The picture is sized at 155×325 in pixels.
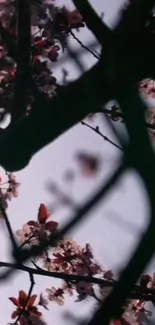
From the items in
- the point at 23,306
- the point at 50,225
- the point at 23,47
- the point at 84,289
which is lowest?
the point at 84,289

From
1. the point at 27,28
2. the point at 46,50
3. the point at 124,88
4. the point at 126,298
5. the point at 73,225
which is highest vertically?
the point at 46,50

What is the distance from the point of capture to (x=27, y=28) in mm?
2730

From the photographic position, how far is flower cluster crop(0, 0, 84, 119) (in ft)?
11.8

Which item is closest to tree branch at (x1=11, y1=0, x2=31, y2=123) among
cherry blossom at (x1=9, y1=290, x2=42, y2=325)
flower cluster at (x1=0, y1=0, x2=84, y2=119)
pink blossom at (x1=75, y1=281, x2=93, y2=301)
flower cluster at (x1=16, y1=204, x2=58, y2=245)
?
flower cluster at (x1=0, y1=0, x2=84, y2=119)

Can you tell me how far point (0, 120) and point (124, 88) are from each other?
51.9 inches

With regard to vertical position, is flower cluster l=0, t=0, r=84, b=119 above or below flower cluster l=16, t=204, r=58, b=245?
above

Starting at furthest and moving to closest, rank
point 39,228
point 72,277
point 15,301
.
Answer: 1. point 39,228
2. point 15,301
3. point 72,277

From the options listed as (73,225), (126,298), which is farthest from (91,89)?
(126,298)

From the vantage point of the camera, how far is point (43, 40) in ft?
13.7

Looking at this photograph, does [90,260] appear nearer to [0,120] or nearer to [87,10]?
[0,120]

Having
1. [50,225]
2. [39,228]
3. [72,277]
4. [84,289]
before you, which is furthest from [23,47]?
[84,289]

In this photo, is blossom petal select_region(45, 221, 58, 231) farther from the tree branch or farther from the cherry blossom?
the tree branch

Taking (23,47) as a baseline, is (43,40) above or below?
above

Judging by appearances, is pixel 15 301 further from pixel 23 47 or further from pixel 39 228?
pixel 23 47
